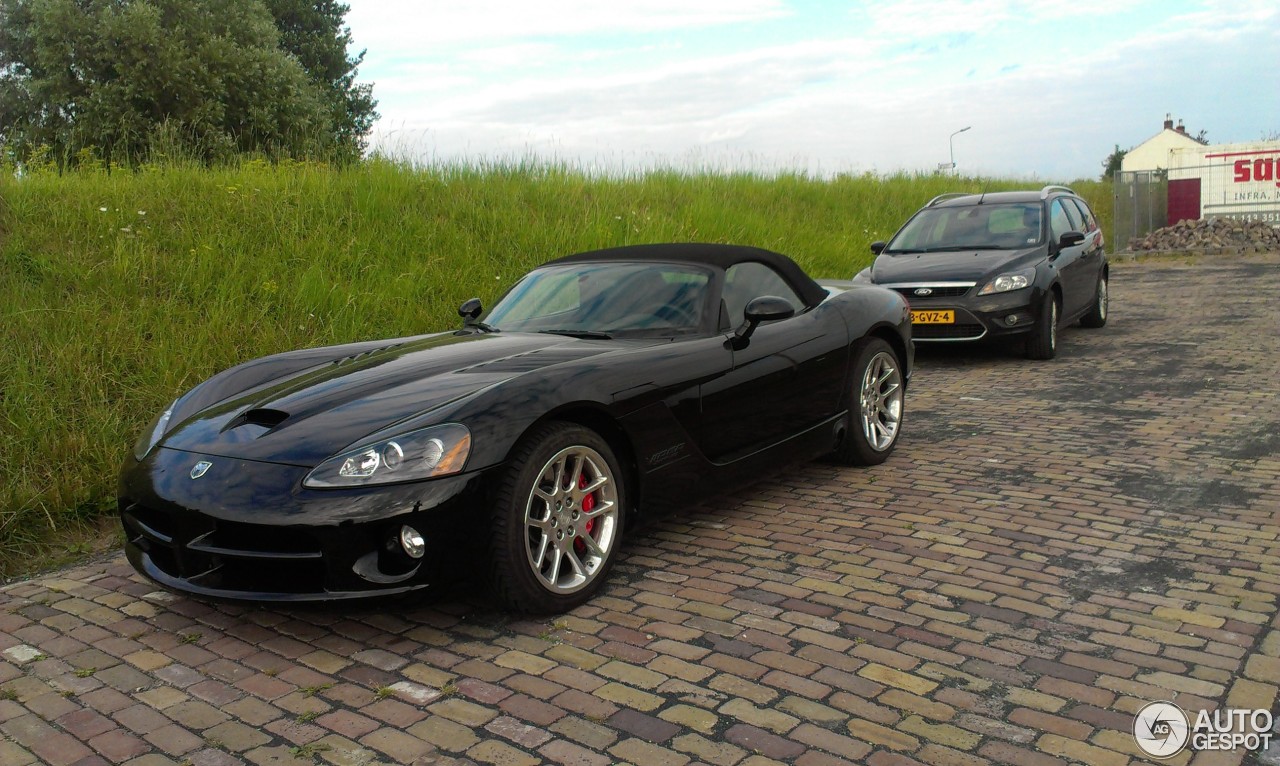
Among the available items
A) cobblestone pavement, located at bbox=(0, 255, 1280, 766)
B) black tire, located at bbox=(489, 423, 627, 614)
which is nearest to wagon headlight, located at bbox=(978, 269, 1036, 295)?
cobblestone pavement, located at bbox=(0, 255, 1280, 766)

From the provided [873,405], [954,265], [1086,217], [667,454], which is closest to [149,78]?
[954,265]

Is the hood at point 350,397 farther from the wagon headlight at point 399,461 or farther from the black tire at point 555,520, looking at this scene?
the black tire at point 555,520

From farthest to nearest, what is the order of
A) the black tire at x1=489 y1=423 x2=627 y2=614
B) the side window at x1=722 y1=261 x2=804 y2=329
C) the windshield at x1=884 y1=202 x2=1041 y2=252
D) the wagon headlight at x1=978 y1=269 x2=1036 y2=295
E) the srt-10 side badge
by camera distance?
1. the windshield at x1=884 y1=202 x2=1041 y2=252
2. the wagon headlight at x1=978 y1=269 x2=1036 y2=295
3. the side window at x1=722 y1=261 x2=804 y2=329
4. the srt-10 side badge
5. the black tire at x1=489 y1=423 x2=627 y2=614

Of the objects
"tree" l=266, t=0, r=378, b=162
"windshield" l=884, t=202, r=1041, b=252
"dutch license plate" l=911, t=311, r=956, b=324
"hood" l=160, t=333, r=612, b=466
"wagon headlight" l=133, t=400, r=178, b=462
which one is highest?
"tree" l=266, t=0, r=378, b=162

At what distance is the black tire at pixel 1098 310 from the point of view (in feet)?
40.6

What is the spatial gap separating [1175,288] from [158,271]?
1613cm

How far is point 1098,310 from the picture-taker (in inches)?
493

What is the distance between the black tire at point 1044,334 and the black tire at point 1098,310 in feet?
7.86

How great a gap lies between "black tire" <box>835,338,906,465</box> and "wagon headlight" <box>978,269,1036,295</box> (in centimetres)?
392

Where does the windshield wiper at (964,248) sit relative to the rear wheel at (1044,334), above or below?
above

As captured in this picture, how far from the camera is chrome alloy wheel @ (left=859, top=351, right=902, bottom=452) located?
241 inches

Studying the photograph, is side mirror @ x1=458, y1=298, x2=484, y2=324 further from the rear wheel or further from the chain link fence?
the chain link fence

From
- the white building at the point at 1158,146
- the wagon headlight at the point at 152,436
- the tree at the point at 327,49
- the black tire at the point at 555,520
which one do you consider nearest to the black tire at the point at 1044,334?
the black tire at the point at 555,520

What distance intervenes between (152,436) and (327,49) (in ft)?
141
